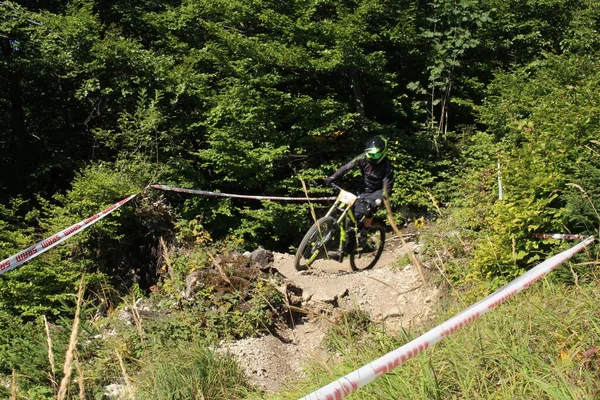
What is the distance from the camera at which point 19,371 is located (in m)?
4.20

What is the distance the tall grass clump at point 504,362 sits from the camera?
2326mm

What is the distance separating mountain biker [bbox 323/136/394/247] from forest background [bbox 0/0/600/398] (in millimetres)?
984

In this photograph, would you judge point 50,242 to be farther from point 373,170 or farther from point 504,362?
point 504,362

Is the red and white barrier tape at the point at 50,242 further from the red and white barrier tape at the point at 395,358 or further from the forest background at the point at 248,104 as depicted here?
the red and white barrier tape at the point at 395,358

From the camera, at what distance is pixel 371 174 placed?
7.68 m

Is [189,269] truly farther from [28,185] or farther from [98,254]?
[28,185]

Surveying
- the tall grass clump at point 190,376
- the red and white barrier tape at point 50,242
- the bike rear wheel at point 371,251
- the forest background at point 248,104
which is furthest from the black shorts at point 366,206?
the tall grass clump at point 190,376

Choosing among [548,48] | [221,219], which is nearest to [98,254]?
[221,219]

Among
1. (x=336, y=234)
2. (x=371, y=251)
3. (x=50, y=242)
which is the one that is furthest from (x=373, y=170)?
(x=50, y=242)

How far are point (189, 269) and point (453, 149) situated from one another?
684cm

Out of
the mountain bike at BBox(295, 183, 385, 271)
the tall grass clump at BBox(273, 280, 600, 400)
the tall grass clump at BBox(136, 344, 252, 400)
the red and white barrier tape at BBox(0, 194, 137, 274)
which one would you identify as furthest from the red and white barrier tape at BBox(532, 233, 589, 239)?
the red and white barrier tape at BBox(0, 194, 137, 274)

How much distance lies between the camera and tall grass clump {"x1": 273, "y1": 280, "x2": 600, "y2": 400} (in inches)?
91.6

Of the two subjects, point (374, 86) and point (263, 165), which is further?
point (374, 86)

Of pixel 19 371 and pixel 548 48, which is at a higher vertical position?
pixel 548 48
